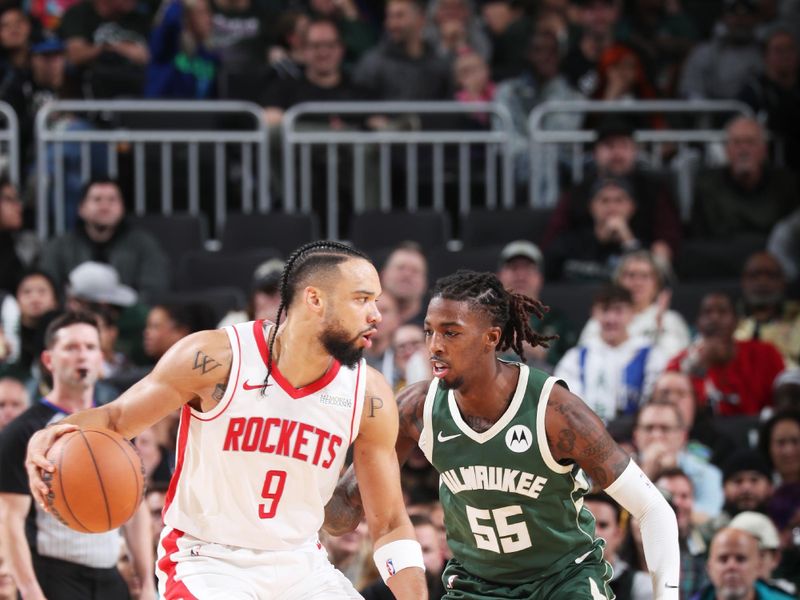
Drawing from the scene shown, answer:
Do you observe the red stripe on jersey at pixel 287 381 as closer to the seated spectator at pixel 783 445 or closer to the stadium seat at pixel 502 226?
the seated spectator at pixel 783 445

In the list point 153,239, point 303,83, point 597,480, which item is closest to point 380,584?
point 597,480

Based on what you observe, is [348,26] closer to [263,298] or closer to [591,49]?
[591,49]

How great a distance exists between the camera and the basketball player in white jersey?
17.6ft

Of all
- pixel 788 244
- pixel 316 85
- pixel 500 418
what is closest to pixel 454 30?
pixel 316 85

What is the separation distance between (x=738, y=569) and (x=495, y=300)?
3.06 meters

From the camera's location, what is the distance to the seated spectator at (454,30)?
42.6ft

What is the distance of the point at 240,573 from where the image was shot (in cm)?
536

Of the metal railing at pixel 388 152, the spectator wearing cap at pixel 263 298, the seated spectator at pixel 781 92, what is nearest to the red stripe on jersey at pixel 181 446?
the spectator wearing cap at pixel 263 298

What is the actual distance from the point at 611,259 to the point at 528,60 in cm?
245

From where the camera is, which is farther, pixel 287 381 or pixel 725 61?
pixel 725 61

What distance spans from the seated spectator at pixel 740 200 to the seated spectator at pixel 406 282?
9.18 feet

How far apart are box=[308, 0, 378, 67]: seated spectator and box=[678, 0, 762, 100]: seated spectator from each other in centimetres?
281

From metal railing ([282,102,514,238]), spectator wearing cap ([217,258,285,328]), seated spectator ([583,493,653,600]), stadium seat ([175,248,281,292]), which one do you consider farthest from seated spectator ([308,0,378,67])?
seated spectator ([583,493,653,600])

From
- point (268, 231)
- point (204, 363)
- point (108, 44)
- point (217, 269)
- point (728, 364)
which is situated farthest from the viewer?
point (108, 44)
